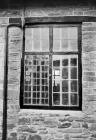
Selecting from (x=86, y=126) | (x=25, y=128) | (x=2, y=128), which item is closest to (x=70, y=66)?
(x=86, y=126)

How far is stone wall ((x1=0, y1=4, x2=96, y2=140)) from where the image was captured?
18.3 ft

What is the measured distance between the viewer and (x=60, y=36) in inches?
233

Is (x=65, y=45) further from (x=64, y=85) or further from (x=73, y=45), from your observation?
(x=64, y=85)

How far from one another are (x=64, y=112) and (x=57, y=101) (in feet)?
1.00

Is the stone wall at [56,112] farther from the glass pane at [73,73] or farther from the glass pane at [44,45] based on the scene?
the glass pane at [44,45]

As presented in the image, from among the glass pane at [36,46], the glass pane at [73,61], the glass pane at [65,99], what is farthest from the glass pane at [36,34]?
the glass pane at [65,99]

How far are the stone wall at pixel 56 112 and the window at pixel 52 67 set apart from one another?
15 centimetres

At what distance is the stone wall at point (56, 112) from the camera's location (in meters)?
5.57

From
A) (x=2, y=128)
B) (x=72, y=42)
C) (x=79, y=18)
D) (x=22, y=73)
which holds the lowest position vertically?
(x=2, y=128)

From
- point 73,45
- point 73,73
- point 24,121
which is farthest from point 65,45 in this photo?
point 24,121

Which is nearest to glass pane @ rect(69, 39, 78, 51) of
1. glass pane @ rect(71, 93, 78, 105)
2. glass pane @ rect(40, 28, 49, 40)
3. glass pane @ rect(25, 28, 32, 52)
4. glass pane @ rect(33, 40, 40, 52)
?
glass pane @ rect(40, 28, 49, 40)

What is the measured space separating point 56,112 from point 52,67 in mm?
1057

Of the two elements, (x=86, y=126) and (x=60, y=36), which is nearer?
(x=86, y=126)

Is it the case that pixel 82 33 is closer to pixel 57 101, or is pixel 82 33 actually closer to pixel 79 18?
pixel 79 18
